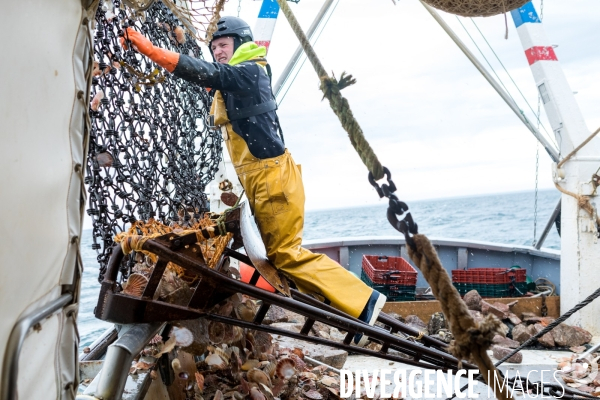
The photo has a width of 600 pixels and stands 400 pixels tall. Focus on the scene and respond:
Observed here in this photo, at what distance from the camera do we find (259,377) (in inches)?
140

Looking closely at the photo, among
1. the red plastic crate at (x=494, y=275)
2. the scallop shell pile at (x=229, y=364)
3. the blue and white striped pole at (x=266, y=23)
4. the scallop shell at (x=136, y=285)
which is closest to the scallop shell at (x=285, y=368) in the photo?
the scallop shell pile at (x=229, y=364)

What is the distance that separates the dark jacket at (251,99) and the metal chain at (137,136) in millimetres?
454

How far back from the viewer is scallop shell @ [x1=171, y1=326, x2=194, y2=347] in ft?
10.4

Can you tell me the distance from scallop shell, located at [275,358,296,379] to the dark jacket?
162 centimetres

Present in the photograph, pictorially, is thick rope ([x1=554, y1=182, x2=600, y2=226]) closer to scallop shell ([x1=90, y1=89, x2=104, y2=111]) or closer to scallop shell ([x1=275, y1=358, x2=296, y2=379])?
scallop shell ([x1=275, y1=358, x2=296, y2=379])

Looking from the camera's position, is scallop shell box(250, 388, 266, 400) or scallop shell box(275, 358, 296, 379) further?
scallop shell box(275, 358, 296, 379)

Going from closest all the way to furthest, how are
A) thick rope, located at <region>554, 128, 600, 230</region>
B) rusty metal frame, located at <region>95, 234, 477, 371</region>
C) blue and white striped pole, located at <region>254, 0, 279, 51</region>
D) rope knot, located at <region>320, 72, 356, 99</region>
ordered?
1. rope knot, located at <region>320, 72, 356, 99</region>
2. rusty metal frame, located at <region>95, 234, 477, 371</region>
3. thick rope, located at <region>554, 128, 600, 230</region>
4. blue and white striped pole, located at <region>254, 0, 279, 51</region>

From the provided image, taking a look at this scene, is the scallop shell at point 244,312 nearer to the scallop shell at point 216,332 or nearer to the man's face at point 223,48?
the scallop shell at point 216,332

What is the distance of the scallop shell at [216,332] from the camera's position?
3388mm

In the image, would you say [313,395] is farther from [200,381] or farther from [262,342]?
[200,381]

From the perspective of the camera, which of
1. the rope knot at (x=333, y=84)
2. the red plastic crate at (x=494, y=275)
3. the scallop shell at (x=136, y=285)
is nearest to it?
the rope knot at (x=333, y=84)

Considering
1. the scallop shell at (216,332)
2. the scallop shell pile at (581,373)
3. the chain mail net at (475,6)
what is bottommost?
the scallop shell pile at (581,373)

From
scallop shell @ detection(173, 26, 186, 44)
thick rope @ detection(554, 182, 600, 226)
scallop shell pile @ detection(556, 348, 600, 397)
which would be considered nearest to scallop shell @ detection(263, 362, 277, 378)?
scallop shell @ detection(173, 26, 186, 44)

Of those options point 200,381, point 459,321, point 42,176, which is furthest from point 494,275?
point 42,176
